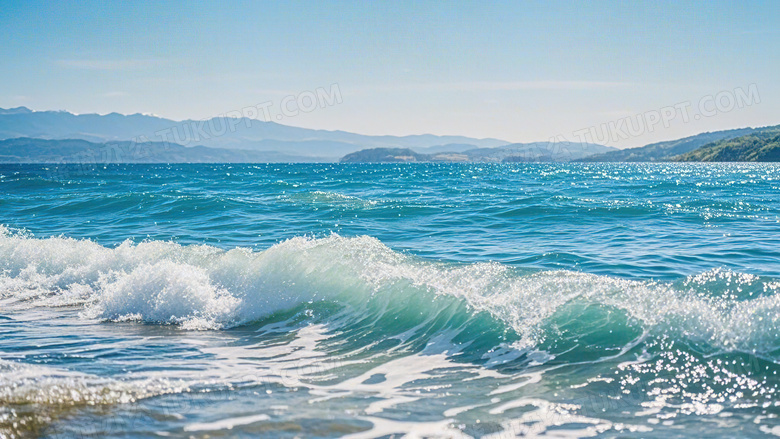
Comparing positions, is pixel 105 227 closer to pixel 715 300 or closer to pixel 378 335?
pixel 378 335

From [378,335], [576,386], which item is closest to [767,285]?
[576,386]

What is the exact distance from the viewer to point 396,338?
802cm

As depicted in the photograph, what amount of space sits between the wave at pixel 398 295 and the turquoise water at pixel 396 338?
0.04m

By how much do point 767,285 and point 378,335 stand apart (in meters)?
5.88

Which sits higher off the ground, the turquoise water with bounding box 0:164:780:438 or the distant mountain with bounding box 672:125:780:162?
the distant mountain with bounding box 672:125:780:162

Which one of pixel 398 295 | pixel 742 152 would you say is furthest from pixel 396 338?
pixel 742 152

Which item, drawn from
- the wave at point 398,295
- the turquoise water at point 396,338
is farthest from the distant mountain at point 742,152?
the wave at point 398,295

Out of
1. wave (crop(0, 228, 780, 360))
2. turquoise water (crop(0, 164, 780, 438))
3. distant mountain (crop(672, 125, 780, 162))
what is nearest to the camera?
turquoise water (crop(0, 164, 780, 438))

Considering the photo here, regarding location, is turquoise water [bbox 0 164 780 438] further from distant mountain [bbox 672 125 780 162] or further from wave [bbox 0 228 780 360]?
distant mountain [bbox 672 125 780 162]

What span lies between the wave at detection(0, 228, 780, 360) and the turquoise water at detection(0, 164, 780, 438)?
0.04 meters

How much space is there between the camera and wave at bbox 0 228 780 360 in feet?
23.6

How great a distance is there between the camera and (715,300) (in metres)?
7.62

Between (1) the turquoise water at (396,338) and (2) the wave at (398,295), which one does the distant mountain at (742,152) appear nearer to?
(1) the turquoise water at (396,338)

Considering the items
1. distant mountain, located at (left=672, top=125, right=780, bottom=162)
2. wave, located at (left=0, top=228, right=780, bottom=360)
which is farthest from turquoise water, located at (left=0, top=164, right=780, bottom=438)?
distant mountain, located at (left=672, top=125, right=780, bottom=162)
